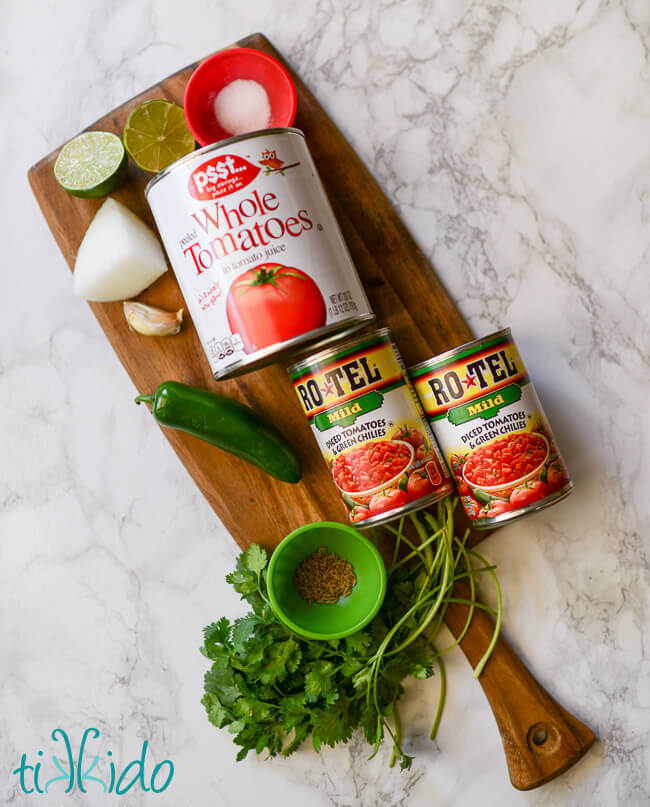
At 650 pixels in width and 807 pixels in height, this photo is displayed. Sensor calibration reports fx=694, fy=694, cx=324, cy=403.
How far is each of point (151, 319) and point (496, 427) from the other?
0.70 m

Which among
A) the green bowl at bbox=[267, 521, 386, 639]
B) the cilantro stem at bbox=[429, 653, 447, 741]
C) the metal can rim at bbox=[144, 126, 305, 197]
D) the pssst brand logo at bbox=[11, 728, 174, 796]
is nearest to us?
the metal can rim at bbox=[144, 126, 305, 197]

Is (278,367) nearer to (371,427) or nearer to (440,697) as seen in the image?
(371,427)

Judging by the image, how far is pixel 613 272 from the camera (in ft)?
4.42

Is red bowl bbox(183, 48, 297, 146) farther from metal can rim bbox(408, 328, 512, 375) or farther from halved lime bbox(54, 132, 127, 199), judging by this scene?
metal can rim bbox(408, 328, 512, 375)

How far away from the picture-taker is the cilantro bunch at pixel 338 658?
1.27m

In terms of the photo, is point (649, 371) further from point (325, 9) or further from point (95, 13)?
point (95, 13)

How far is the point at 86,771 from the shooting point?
151cm

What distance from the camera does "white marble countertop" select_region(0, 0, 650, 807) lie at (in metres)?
1.35

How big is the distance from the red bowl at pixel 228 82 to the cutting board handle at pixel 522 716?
3.28 ft

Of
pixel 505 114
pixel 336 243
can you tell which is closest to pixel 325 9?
pixel 505 114

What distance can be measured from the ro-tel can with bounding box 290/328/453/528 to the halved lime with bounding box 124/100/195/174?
50 cm

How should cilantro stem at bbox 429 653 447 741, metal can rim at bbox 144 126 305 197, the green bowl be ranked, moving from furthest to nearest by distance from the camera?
cilantro stem at bbox 429 653 447 741, the green bowl, metal can rim at bbox 144 126 305 197

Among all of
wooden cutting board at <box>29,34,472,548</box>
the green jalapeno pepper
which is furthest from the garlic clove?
the green jalapeno pepper

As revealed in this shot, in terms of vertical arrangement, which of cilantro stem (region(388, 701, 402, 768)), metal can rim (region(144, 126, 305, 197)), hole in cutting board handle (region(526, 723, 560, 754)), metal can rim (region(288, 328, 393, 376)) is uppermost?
metal can rim (region(144, 126, 305, 197))
